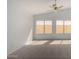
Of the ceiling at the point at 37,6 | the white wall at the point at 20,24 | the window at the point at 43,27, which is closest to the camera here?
the window at the point at 43,27

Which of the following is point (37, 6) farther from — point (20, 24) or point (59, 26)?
point (59, 26)

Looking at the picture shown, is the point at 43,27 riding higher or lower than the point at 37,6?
lower

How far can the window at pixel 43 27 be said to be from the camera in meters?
4.56

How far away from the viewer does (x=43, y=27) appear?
179 inches

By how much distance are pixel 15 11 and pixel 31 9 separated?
62 centimetres

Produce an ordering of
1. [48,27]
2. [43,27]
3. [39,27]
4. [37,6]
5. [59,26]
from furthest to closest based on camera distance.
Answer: [37,6] → [39,27] → [48,27] → [43,27] → [59,26]

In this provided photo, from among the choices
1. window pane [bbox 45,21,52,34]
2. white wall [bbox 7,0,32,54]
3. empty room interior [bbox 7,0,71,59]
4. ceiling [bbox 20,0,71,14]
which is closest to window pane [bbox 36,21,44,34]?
empty room interior [bbox 7,0,71,59]

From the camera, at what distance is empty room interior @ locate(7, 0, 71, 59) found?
4.48 metres

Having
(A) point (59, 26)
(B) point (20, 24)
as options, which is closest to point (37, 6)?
(B) point (20, 24)

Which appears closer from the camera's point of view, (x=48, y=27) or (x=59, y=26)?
(x=59, y=26)

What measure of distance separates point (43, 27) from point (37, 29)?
398 mm

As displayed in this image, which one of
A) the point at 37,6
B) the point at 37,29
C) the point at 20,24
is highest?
the point at 37,6

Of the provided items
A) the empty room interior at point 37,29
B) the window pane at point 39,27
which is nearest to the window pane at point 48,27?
the empty room interior at point 37,29

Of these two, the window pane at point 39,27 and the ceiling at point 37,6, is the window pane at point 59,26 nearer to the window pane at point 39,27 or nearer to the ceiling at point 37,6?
the window pane at point 39,27
